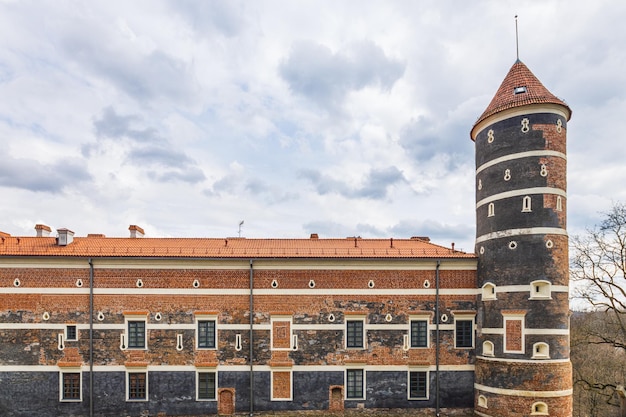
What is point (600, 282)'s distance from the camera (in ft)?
68.1

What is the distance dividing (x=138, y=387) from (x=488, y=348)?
18.8 m

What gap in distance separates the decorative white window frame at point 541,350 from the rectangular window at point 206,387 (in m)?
16.4

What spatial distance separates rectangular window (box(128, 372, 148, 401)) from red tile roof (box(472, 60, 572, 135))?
23.3 metres

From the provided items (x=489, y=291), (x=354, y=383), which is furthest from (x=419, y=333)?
(x=354, y=383)

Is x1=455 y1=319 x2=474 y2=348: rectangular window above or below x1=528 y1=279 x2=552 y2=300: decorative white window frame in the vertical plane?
below

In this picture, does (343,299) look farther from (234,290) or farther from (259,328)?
(234,290)

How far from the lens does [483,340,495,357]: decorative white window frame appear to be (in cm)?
1813

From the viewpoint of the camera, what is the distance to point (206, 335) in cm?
1894

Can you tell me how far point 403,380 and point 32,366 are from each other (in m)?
19.9

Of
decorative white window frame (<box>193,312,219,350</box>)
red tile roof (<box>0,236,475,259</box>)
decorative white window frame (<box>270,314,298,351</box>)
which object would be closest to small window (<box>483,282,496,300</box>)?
red tile roof (<box>0,236,475,259</box>)

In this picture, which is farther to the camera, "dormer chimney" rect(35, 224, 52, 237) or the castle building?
"dormer chimney" rect(35, 224, 52, 237)

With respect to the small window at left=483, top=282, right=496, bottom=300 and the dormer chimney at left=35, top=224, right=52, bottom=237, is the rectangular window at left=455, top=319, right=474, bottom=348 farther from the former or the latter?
the dormer chimney at left=35, top=224, right=52, bottom=237

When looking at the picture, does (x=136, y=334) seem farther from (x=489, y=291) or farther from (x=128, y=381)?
(x=489, y=291)

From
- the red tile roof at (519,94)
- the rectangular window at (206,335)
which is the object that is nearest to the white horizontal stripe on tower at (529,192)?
the red tile roof at (519,94)
